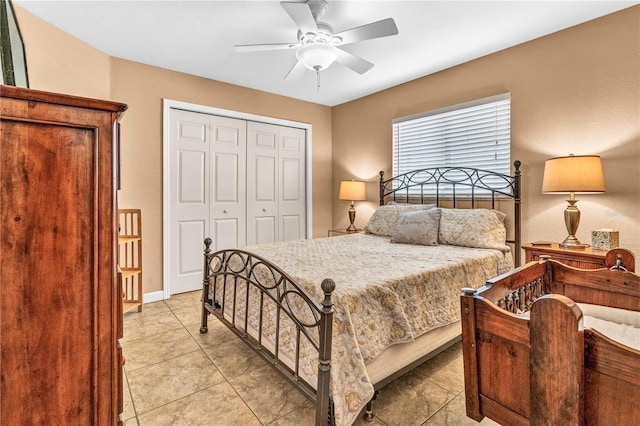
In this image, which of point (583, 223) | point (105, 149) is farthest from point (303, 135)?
point (105, 149)

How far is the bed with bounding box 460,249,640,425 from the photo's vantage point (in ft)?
2.24

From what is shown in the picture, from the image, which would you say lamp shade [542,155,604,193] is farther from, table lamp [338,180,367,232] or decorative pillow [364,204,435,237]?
table lamp [338,180,367,232]

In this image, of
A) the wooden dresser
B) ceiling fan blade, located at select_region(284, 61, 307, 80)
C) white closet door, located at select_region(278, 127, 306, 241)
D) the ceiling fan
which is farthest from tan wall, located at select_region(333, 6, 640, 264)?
the wooden dresser

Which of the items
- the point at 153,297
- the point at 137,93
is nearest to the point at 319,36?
the point at 137,93

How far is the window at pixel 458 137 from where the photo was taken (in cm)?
308

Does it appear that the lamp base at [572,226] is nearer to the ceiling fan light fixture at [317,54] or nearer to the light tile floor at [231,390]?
the light tile floor at [231,390]

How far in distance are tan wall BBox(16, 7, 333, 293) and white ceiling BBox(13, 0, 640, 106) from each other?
0.37 ft

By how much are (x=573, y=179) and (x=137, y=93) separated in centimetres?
405

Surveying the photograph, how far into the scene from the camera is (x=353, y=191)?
4238 millimetres

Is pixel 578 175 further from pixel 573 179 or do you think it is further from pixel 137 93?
pixel 137 93

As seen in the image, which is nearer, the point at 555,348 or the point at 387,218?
the point at 555,348

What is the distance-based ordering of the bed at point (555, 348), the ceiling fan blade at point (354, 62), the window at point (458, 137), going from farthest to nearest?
1. the window at point (458, 137)
2. the ceiling fan blade at point (354, 62)
3. the bed at point (555, 348)

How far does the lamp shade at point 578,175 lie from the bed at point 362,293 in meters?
0.55

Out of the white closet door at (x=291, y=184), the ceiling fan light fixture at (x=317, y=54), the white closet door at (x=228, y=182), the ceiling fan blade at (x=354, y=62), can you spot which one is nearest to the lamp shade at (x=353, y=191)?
the white closet door at (x=291, y=184)
